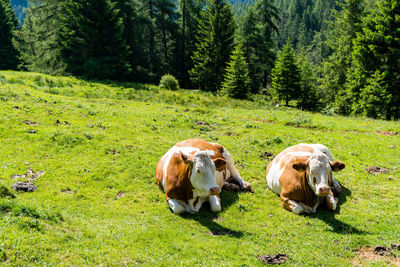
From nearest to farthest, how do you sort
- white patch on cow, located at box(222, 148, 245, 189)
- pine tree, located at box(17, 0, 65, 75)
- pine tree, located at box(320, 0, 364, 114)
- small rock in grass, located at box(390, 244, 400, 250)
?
1. small rock in grass, located at box(390, 244, 400, 250)
2. white patch on cow, located at box(222, 148, 245, 189)
3. pine tree, located at box(17, 0, 65, 75)
4. pine tree, located at box(320, 0, 364, 114)

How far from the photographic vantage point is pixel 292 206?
897 centimetres

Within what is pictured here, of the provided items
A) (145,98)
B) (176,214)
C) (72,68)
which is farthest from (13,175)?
(72,68)

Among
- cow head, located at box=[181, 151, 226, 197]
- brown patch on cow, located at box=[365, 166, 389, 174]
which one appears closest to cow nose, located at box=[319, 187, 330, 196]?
cow head, located at box=[181, 151, 226, 197]

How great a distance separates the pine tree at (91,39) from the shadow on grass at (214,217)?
32.9 m

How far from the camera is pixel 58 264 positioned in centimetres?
529

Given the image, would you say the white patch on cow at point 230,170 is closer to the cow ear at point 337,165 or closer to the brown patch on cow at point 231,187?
the brown patch on cow at point 231,187

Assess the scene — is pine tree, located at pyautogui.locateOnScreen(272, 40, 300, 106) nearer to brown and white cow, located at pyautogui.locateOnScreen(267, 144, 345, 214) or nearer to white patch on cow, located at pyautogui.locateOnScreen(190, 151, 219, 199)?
brown and white cow, located at pyautogui.locateOnScreen(267, 144, 345, 214)

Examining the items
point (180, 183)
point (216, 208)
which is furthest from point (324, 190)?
point (180, 183)

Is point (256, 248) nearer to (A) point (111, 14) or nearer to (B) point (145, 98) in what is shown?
(B) point (145, 98)

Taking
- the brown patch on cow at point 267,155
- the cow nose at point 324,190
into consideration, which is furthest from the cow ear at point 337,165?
the brown patch on cow at point 267,155

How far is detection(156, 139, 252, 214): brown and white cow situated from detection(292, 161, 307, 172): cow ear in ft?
6.83

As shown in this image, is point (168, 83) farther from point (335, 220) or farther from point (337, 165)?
point (335, 220)

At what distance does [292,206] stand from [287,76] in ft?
130

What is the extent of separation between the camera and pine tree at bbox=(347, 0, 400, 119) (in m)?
32.2
